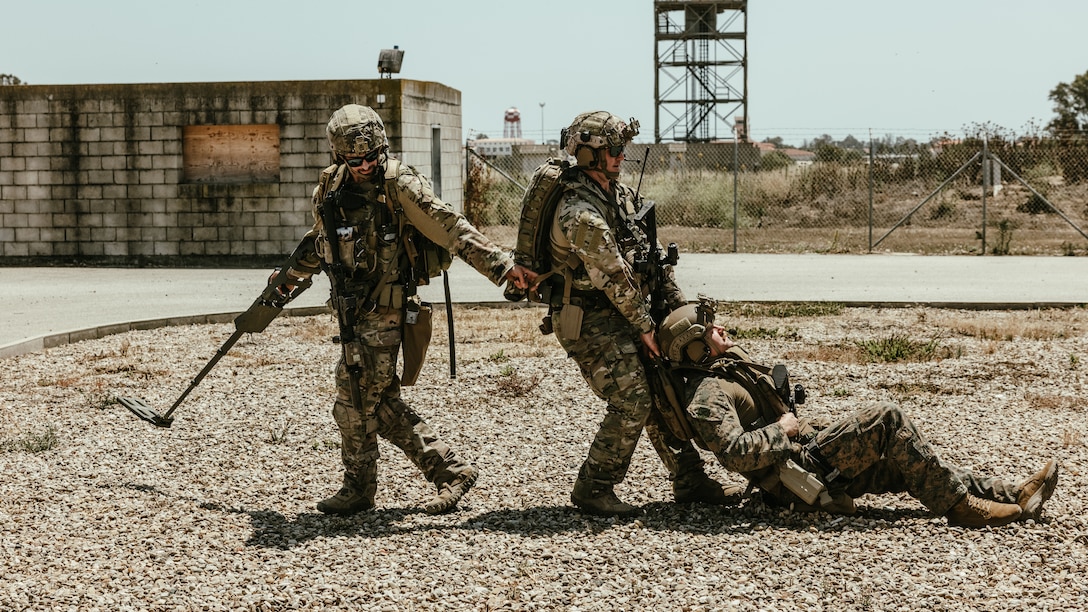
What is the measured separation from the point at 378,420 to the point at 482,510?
2.18ft

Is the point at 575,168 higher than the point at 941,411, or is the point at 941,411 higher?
the point at 575,168

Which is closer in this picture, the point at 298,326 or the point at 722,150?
the point at 298,326

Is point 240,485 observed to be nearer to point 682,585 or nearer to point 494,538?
point 494,538

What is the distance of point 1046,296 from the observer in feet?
48.0

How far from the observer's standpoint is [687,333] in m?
5.86

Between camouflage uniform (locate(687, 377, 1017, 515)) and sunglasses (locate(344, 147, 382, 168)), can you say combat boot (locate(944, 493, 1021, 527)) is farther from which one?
sunglasses (locate(344, 147, 382, 168))

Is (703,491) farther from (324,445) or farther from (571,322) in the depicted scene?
(324,445)

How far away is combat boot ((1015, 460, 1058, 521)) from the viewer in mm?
5684

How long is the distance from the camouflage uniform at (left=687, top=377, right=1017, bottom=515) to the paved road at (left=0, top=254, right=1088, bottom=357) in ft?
24.7

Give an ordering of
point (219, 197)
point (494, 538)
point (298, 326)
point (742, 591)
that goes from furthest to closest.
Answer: point (219, 197) < point (298, 326) < point (494, 538) < point (742, 591)

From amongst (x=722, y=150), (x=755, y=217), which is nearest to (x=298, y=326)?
(x=755, y=217)

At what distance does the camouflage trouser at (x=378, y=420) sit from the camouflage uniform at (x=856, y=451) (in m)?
1.32

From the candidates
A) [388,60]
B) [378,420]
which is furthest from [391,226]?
[388,60]

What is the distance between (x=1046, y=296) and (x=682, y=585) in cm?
1101
